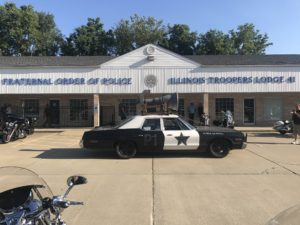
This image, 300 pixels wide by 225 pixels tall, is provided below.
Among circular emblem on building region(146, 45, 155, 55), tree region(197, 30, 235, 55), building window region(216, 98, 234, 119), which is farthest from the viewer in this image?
tree region(197, 30, 235, 55)

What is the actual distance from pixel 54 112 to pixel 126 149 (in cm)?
1900

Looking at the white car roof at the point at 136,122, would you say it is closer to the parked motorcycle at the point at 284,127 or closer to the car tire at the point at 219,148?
the car tire at the point at 219,148

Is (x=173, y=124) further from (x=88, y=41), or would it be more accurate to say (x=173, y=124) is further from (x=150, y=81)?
(x=88, y=41)

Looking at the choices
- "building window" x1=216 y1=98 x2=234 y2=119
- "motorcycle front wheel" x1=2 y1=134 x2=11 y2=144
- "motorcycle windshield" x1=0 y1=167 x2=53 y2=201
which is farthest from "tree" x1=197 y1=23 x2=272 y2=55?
"motorcycle windshield" x1=0 y1=167 x2=53 y2=201

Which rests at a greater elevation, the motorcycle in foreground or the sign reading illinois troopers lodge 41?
the sign reading illinois troopers lodge 41

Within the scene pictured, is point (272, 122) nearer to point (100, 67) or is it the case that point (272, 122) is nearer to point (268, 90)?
point (268, 90)

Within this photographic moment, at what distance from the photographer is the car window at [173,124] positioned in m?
14.4

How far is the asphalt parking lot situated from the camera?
6.96m

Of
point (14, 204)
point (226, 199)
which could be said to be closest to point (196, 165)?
point (226, 199)

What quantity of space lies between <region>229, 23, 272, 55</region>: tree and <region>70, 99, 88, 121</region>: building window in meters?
36.7

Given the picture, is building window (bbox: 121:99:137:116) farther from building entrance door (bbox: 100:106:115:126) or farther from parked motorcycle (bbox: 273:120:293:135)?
parked motorcycle (bbox: 273:120:293:135)

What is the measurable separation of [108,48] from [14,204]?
193ft

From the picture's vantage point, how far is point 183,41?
200ft

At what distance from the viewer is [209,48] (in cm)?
5869
